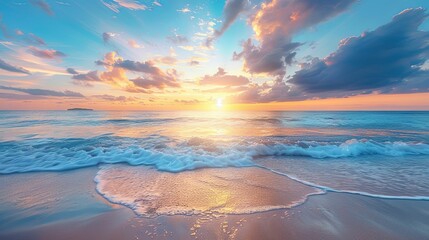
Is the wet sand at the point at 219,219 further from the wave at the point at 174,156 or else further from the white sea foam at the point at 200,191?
the wave at the point at 174,156

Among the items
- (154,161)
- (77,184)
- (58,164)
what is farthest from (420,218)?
(58,164)

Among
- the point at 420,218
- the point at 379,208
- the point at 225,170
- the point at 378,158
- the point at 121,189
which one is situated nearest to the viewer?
the point at 420,218

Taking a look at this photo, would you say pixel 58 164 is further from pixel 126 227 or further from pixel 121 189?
pixel 126 227

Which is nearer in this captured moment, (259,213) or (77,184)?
(259,213)

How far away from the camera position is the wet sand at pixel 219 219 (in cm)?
284

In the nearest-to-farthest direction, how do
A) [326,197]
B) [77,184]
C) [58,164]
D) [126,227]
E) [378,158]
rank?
[126,227] < [326,197] < [77,184] < [58,164] < [378,158]

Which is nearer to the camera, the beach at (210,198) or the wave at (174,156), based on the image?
the beach at (210,198)

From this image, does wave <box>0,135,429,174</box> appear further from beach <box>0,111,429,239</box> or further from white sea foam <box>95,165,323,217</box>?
white sea foam <box>95,165,323,217</box>

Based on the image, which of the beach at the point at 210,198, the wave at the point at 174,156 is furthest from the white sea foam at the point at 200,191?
the wave at the point at 174,156

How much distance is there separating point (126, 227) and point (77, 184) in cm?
288

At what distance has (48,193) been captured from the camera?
14.1 ft

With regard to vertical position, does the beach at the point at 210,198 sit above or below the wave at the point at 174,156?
below

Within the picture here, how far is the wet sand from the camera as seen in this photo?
2.84m

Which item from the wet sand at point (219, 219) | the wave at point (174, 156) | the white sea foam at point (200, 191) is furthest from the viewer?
the wave at point (174, 156)
